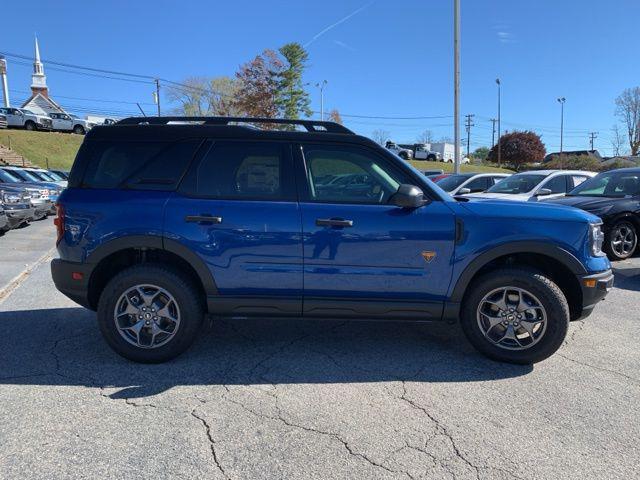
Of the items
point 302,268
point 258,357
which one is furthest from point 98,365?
point 302,268

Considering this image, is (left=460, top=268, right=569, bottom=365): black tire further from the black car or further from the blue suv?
the black car

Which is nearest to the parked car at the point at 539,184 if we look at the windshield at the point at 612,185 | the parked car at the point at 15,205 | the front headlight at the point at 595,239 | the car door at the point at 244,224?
the windshield at the point at 612,185

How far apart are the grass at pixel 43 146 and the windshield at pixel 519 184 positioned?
33.0 meters

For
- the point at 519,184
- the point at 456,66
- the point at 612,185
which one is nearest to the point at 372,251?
the point at 612,185

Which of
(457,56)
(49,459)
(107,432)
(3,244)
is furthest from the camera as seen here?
(457,56)

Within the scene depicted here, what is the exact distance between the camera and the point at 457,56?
17.8 metres

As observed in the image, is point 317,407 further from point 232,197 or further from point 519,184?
point 519,184

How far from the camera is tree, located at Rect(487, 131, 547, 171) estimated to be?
62.8 meters

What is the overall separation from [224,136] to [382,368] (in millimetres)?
2304

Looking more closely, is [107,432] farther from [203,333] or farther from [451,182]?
[451,182]

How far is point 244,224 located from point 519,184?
356 inches

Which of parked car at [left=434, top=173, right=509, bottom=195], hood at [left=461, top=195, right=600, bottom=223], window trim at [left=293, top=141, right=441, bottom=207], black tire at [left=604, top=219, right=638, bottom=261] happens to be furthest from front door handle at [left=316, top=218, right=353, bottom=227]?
parked car at [left=434, top=173, right=509, bottom=195]

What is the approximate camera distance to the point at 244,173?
3.83 metres

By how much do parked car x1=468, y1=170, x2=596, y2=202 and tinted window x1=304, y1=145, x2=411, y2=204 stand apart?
286 inches
